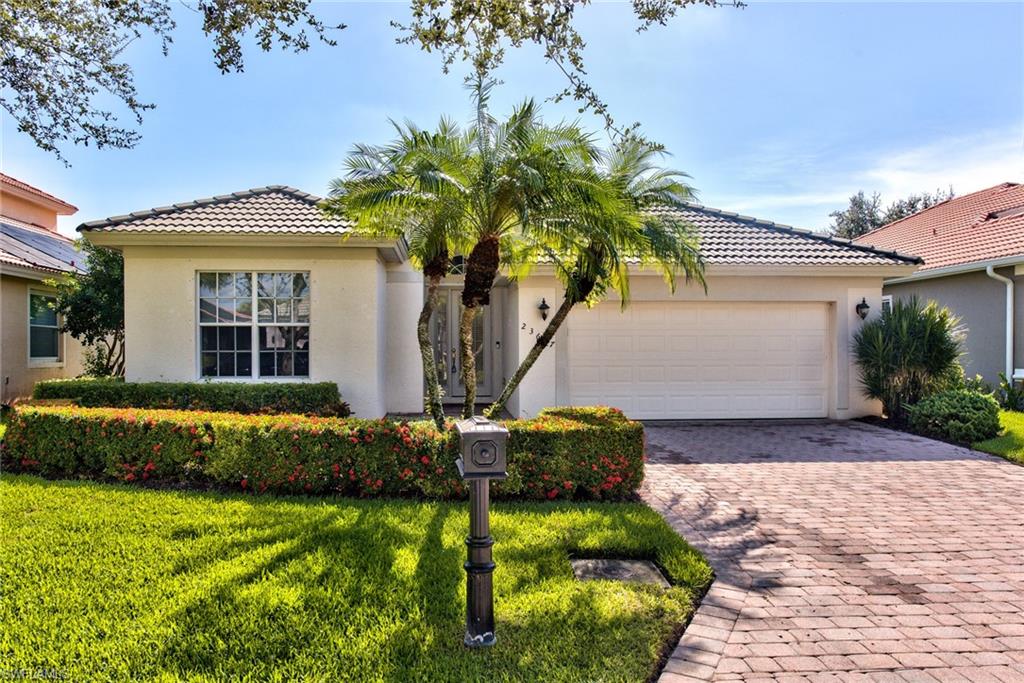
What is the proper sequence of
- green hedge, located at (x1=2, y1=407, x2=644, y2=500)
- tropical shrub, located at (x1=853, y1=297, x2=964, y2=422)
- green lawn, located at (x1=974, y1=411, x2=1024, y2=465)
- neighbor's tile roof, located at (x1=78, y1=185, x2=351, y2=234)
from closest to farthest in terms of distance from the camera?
1. green hedge, located at (x1=2, y1=407, x2=644, y2=500)
2. green lawn, located at (x1=974, y1=411, x2=1024, y2=465)
3. neighbor's tile roof, located at (x1=78, y1=185, x2=351, y2=234)
4. tropical shrub, located at (x1=853, y1=297, x2=964, y2=422)

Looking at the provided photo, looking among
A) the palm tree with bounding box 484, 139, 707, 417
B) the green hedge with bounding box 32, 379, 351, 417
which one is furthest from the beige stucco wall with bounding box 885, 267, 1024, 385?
the green hedge with bounding box 32, 379, 351, 417

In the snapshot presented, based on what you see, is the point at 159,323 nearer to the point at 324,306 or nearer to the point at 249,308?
the point at 249,308

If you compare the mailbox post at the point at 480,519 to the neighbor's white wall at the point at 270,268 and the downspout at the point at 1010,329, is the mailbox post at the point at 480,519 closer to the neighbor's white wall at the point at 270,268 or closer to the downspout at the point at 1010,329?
the neighbor's white wall at the point at 270,268

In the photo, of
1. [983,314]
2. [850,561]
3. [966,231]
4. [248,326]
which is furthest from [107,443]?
[966,231]

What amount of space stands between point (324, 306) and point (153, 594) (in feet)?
23.5

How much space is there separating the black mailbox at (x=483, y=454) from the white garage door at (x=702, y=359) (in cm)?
866

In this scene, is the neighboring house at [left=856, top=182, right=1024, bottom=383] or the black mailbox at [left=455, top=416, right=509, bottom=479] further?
the neighboring house at [left=856, top=182, right=1024, bottom=383]

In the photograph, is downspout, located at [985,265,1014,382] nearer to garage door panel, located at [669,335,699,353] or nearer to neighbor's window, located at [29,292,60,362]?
garage door panel, located at [669,335,699,353]

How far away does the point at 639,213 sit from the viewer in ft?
26.3

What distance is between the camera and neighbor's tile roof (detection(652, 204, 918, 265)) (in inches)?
466

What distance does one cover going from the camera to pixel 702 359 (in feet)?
39.9

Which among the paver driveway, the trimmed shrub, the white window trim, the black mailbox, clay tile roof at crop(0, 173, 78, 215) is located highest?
clay tile roof at crop(0, 173, 78, 215)

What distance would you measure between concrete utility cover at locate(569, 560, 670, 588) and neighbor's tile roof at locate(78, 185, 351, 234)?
766cm

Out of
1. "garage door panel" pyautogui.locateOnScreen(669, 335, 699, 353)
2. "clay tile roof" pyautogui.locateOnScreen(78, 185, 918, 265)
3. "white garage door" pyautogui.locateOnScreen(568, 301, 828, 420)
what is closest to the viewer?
"clay tile roof" pyautogui.locateOnScreen(78, 185, 918, 265)
